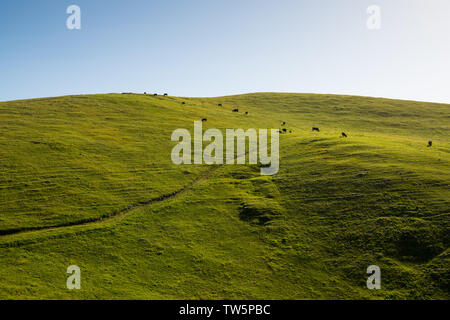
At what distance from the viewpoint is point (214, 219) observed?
37.7 meters

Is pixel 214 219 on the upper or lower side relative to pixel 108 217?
lower

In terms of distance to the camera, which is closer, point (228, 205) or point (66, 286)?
point (66, 286)

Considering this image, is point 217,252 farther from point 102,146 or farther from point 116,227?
point 102,146

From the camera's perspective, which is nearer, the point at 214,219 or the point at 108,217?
the point at 214,219

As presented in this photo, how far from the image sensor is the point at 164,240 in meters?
34.1

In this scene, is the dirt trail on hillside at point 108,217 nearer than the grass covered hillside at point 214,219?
No

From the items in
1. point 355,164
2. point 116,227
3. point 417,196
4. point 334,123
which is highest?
point 334,123

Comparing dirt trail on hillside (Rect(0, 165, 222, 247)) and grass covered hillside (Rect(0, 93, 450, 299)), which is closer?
grass covered hillside (Rect(0, 93, 450, 299))

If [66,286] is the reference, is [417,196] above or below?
above

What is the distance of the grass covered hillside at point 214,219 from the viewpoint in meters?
27.9

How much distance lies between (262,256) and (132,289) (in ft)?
39.7

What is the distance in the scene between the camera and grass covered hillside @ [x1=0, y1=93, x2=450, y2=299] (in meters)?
27.9
